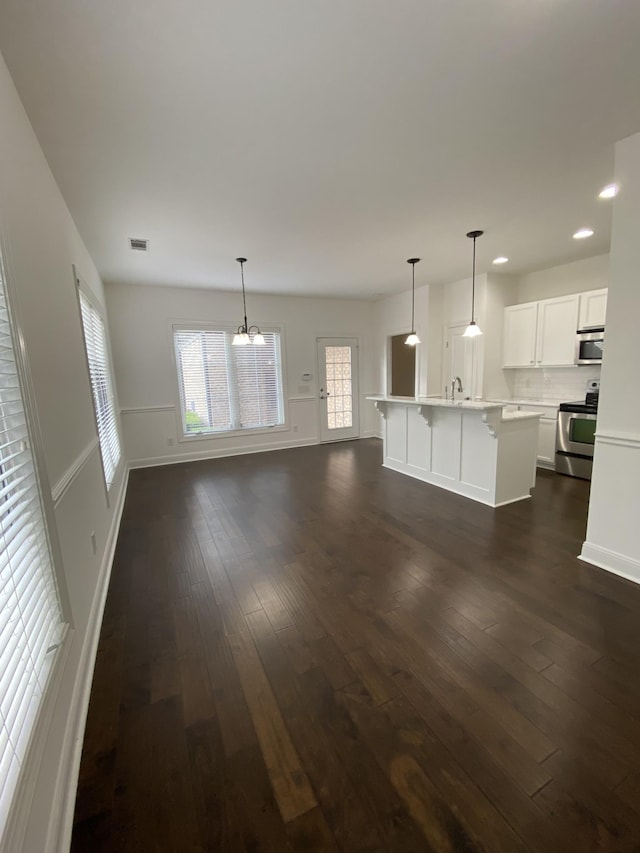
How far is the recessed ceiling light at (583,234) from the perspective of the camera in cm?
360

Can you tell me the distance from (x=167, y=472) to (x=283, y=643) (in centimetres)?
398

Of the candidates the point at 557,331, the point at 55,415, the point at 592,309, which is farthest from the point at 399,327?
the point at 55,415

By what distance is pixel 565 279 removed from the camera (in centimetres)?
485

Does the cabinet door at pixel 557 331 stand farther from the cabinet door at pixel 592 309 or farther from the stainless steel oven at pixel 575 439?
the stainless steel oven at pixel 575 439

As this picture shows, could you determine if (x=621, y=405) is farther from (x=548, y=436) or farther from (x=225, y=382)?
(x=225, y=382)

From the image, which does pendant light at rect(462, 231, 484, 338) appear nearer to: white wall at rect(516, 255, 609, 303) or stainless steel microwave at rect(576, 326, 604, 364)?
white wall at rect(516, 255, 609, 303)

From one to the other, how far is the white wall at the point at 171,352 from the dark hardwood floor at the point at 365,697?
2885mm

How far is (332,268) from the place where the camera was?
4.70 meters

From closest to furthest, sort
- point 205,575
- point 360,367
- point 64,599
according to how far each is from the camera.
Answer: point 64,599
point 205,575
point 360,367

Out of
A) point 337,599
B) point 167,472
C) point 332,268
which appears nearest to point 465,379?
point 332,268

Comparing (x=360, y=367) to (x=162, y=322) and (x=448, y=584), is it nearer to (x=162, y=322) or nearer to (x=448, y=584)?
(x=162, y=322)

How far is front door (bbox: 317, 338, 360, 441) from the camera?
684 centimetres

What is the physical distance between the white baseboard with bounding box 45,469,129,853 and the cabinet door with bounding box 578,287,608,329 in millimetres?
5585

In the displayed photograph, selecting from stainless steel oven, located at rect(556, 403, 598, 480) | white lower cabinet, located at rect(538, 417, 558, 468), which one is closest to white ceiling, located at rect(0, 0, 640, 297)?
stainless steel oven, located at rect(556, 403, 598, 480)
